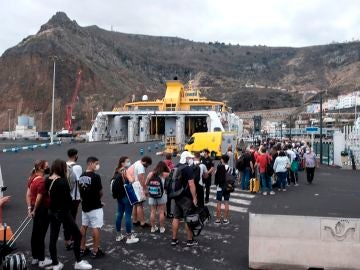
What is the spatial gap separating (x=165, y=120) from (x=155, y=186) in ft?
130

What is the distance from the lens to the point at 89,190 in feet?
22.5

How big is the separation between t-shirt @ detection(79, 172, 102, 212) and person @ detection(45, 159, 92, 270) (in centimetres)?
39

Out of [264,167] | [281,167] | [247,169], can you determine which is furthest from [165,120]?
[264,167]

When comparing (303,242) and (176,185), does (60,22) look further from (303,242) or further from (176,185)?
(303,242)

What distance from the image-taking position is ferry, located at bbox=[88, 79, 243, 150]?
43438 mm

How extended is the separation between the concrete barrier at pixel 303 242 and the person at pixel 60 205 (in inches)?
101

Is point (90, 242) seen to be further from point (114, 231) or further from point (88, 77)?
point (88, 77)

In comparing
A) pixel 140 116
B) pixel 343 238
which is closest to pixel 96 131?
pixel 140 116

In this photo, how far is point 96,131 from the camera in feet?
151

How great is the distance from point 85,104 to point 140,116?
7473 cm

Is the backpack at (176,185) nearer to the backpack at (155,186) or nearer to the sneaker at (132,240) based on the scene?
the backpack at (155,186)

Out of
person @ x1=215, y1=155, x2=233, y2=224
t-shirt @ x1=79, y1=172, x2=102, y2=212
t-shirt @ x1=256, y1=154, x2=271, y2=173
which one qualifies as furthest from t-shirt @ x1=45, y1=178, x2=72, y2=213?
t-shirt @ x1=256, y1=154, x2=271, y2=173

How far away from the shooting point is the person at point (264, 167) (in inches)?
538

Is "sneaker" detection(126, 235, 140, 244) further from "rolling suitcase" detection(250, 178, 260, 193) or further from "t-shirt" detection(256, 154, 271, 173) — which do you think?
"rolling suitcase" detection(250, 178, 260, 193)
